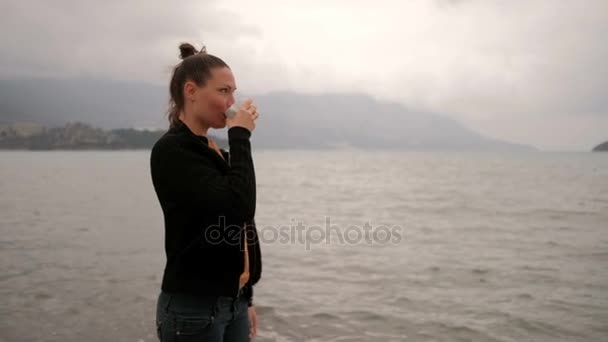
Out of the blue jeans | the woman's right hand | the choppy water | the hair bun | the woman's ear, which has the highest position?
the hair bun

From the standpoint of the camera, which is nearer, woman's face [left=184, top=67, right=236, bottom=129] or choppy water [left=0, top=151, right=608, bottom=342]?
woman's face [left=184, top=67, right=236, bottom=129]

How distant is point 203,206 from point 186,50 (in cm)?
96

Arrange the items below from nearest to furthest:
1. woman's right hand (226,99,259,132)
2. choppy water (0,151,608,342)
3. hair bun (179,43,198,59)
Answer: woman's right hand (226,99,259,132) → hair bun (179,43,198,59) → choppy water (0,151,608,342)

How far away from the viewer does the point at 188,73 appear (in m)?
2.47

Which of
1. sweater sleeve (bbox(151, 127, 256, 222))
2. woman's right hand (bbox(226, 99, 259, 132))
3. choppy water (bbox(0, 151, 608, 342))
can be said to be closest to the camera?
sweater sleeve (bbox(151, 127, 256, 222))

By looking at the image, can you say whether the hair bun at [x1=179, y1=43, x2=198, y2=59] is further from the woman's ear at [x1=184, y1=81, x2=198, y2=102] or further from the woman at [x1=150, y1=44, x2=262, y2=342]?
the woman's ear at [x1=184, y1=81, x2=198, y2=102]

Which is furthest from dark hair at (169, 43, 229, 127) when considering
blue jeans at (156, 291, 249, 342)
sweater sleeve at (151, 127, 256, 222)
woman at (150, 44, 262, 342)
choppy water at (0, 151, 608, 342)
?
choppy water at (0, 151, 608, 342)

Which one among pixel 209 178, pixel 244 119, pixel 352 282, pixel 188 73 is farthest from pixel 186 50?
pixel 352 282

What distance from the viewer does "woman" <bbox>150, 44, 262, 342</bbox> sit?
2.27 m

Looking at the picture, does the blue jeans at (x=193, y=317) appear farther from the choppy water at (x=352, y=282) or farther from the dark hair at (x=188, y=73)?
the choppy water at (x=352, y=282)

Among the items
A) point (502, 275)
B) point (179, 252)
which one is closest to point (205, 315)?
point (179, 252)

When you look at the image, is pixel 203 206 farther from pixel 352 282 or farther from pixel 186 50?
pixel 352 282

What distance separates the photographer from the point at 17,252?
Result: 40.5 ft

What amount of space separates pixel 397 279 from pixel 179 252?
873cm
